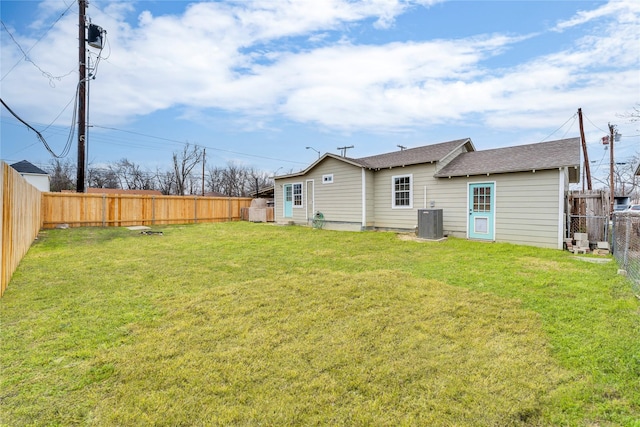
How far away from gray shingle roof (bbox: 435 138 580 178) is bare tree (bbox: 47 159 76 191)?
43065 millimetres

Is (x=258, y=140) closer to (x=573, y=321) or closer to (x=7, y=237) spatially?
(x=7, y=237)

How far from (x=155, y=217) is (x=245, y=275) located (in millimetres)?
13269

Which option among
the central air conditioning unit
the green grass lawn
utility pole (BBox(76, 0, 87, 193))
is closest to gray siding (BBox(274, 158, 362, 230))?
the central air conditioning unit

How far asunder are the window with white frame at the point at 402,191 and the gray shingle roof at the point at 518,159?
127 cm

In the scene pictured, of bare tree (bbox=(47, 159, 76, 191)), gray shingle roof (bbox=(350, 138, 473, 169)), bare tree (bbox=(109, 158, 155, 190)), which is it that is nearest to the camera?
gray shingle roof (bbox=(350, 138, 473, 169))

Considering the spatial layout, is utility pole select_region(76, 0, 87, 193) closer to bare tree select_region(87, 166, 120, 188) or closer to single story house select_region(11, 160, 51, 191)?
single story house select_region(11, 160, 51, 191)

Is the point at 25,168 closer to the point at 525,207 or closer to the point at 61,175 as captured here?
the point at 61,175

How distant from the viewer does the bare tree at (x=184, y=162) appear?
3856cm

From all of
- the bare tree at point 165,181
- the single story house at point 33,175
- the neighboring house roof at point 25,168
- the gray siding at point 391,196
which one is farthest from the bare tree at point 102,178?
the gray siding at point 391,196

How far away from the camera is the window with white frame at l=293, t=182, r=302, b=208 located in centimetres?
1587

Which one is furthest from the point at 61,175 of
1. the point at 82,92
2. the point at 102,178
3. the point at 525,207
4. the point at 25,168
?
the point at 525,207

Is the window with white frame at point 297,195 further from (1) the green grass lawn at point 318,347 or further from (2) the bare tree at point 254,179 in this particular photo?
(2) the bare tree at point 254,179

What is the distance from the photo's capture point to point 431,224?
10.2 meters

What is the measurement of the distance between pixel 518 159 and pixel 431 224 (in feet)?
11.4
